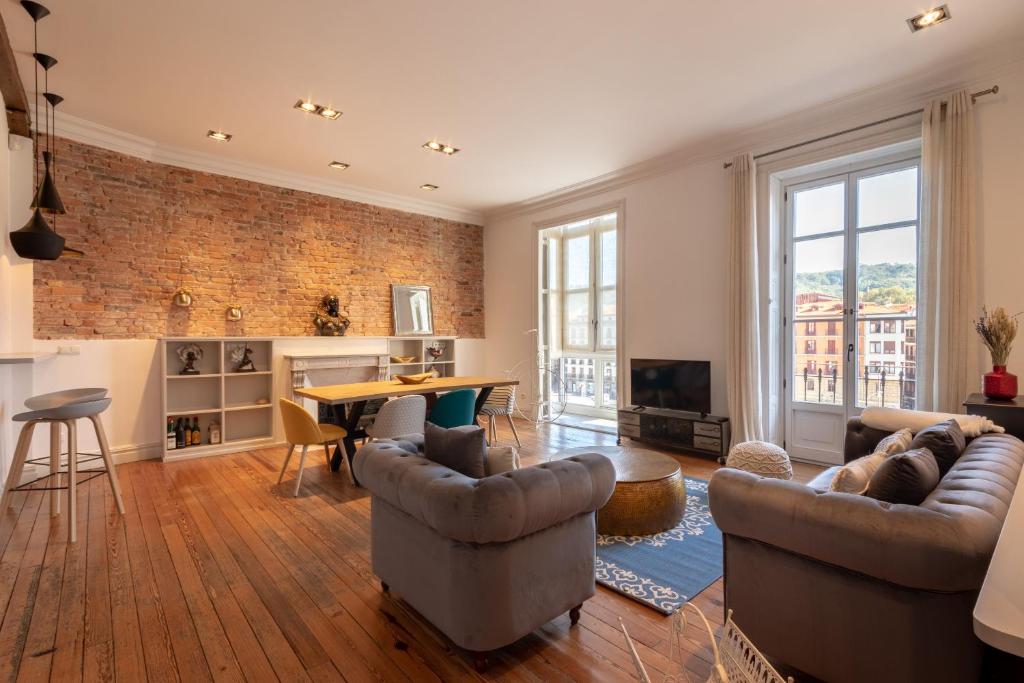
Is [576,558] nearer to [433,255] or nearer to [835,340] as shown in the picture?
[835,340]

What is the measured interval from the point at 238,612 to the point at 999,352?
4674 mm

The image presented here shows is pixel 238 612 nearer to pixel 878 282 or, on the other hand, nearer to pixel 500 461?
pixel 500 461

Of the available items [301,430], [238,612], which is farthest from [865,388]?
[238,612]

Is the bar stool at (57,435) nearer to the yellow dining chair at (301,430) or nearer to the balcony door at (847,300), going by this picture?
the yellow dining chair at (301,430)

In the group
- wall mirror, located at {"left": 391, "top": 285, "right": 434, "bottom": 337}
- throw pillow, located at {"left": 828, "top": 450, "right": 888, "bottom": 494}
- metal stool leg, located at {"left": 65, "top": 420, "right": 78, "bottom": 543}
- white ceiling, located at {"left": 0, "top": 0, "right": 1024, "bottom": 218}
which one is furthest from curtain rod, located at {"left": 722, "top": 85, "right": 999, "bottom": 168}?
metal stool leg, located at {"left": 65, "top": 420, "right": 78, "bottom": 543}

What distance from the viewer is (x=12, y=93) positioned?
3807 millimetres

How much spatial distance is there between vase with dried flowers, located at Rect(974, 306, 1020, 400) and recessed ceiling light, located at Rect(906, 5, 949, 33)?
1.91 m

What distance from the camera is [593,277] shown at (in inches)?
290

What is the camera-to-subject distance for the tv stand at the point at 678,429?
16.4 ft

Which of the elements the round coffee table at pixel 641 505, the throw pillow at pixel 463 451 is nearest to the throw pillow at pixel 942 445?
the round coffee table at pixel 641 505

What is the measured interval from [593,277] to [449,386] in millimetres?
3458

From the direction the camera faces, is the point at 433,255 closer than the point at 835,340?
No

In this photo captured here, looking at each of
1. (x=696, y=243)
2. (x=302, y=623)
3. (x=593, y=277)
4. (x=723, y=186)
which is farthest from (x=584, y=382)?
(x=302, y=623)

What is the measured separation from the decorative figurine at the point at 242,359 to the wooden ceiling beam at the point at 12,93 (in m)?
2.55
